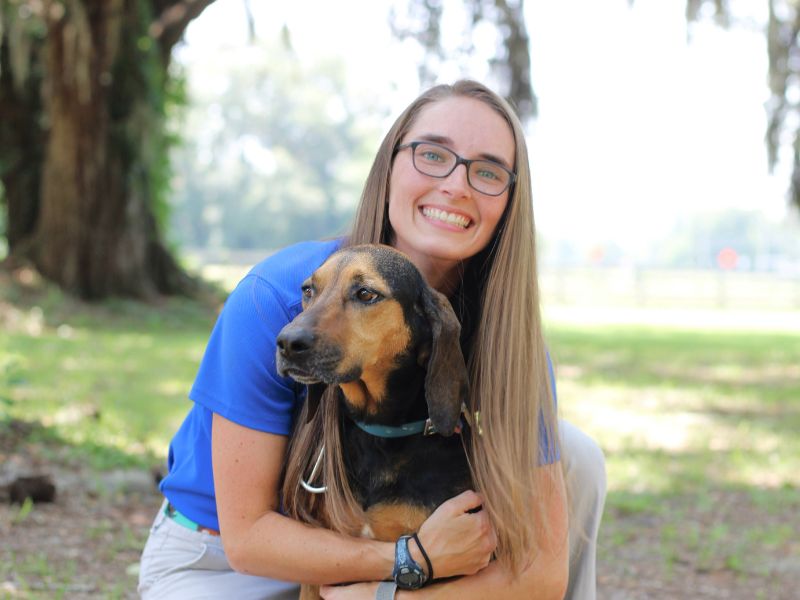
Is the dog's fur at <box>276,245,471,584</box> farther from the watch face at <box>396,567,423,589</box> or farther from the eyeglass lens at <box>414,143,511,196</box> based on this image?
the eyeglass lens at <box>414,143,511,196</box>

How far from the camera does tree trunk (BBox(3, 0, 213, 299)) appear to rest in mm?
13148

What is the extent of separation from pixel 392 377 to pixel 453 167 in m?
0.70

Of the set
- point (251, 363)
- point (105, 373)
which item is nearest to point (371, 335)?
point (251, 363)

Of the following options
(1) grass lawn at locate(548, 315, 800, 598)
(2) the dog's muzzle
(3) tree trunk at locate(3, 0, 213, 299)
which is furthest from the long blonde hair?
(3) tree trunk at locate(3, 0, 213, 299)

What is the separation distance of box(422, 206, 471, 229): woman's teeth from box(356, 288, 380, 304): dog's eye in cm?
46

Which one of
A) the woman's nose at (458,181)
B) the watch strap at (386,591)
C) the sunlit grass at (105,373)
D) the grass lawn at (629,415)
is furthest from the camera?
the sunlit grass at (105,373)

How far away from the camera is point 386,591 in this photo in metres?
2.57

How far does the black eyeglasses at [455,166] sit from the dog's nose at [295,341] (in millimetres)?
792

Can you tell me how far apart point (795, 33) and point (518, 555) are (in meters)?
11.5

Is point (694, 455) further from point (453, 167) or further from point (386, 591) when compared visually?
point (386, 591)

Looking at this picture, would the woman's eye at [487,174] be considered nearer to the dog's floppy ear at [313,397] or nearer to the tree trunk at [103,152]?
the dog's floppy ear at [313,397]

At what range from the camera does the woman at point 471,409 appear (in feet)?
8.51

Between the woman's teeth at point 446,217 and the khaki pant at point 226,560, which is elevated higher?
the woman's teeth at point 446,217

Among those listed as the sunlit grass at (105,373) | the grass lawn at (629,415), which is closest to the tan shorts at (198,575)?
the grass lawn at (629,415)
